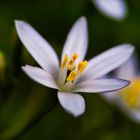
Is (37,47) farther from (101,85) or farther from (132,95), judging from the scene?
(132,95)

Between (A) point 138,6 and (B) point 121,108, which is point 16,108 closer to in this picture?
(B) point 121,108

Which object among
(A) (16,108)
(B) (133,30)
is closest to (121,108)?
(A) (16,108)

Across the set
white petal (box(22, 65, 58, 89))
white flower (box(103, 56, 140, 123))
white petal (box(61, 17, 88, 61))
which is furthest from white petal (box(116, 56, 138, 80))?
white petal (box(22, 65, 58, 89))

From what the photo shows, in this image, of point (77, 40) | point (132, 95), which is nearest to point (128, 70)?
point (132, 95)

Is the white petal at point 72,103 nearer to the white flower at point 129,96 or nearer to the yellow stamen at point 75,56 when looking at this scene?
the yellow stamen at point 75,56

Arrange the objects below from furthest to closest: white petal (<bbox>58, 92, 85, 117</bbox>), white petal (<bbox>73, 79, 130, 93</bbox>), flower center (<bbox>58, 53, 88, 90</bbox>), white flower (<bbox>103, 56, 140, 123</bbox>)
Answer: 1. white flower (<bbox>103, 56, 140, 123</bbox>)
2. flower center (<bbox>58, 53, 88, 90</bbox>)
3. white petal (<bbox>73, 79, 130, 93</bbox>)
4. white petal (<bbox>58, 92, 85, 117</bbox>)

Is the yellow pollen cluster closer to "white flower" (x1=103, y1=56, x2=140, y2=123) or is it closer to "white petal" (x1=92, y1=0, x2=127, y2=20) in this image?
"white flower" (x1=103, y1=56, x2=140, y2=123)

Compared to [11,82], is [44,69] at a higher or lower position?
higher
